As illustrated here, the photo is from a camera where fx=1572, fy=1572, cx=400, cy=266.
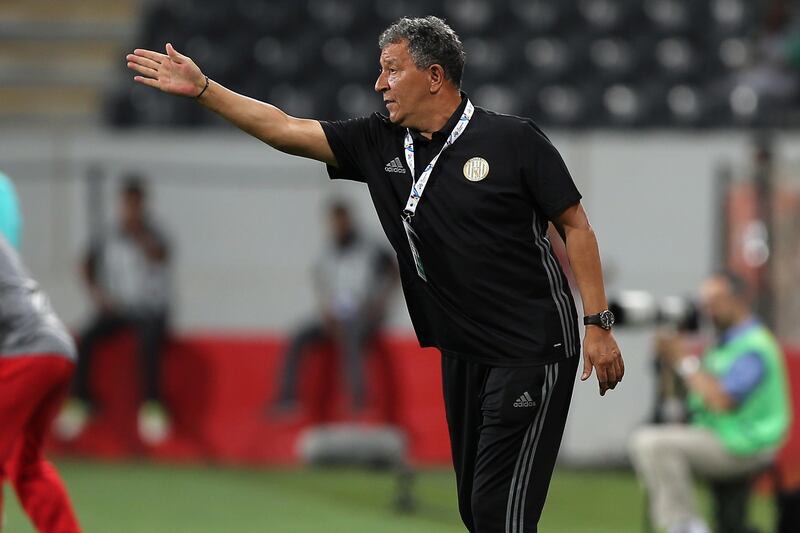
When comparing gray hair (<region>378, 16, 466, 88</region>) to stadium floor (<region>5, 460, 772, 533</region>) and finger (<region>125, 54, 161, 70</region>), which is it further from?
stadium floor (<region>5, 460, 772, 533</region>)

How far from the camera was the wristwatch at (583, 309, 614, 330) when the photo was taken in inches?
199

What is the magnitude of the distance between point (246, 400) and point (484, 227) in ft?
25.2

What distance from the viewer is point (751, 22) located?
1496 cm

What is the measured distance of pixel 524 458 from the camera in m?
Answer: 5.18

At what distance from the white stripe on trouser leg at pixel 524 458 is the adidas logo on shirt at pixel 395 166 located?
2.66 ft

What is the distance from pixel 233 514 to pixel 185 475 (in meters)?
2.03

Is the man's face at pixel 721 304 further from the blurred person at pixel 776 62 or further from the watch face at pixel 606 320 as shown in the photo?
the blurred person at pixel 776 62

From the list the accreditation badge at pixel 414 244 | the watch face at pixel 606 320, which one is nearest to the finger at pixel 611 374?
the watch face at pixel 606 320

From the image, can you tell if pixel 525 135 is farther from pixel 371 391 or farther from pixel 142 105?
pixel 142 105

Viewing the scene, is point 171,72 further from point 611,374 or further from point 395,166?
point 611,374

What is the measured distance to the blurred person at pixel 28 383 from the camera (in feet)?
20.5

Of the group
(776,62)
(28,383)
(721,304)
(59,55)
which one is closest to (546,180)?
(28,383)

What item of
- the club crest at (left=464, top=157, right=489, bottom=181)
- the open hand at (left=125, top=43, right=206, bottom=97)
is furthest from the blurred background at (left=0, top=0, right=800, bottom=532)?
the open hand at (left=125, top=43, right=206, bottom=97)

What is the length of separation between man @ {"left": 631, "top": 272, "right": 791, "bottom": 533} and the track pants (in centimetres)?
354
